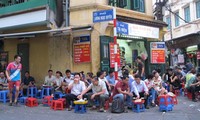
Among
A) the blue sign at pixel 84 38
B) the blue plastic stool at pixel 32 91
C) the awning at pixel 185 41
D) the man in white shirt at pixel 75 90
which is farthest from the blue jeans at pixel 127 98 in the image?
the awning at pixel 185 41

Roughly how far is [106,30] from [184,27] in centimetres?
1662

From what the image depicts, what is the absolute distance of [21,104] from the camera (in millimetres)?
10938

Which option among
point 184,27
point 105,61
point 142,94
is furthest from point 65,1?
point 184,27

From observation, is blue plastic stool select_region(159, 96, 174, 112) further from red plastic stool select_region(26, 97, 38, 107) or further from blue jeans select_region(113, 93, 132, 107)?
red plastic stool select_region(26, 97, 38, 107)

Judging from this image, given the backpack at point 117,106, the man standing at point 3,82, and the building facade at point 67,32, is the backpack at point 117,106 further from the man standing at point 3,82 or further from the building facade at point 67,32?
the man standing at point 3,82

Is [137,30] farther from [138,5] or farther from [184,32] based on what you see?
[184,32]

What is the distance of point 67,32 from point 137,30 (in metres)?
3.24

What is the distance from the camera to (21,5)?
13180 millimetres

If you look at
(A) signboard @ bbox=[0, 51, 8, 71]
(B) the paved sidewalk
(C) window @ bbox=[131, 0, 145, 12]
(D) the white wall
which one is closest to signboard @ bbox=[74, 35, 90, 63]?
(B) the paved sidewalk

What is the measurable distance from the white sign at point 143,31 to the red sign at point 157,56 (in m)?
0.78

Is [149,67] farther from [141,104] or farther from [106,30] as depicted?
[141,104]

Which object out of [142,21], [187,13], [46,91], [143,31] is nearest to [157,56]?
[143,31]

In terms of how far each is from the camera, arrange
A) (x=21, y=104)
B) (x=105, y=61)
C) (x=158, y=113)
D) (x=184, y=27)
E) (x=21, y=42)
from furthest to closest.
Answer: (x=184, y=27), (x=21, y=42), (x=105, y=61), (x=21, y=104), (x=158, y=113)

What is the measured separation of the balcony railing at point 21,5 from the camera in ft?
40.8
